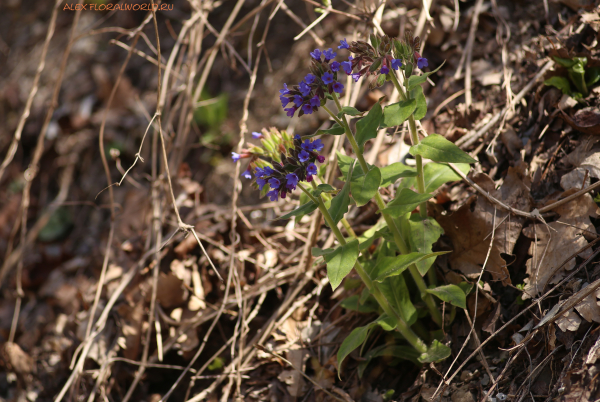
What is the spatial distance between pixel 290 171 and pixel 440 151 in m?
0.56

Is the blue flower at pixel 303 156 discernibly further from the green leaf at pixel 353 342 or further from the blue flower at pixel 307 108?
the green leaf at pixel 353 342

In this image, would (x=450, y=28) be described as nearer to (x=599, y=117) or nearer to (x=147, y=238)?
(x=599, y=117)

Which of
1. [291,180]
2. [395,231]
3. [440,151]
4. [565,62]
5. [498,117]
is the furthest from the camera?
[498,117]

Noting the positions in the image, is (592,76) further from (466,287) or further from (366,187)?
(366,187)

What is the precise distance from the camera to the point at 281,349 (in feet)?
7.07

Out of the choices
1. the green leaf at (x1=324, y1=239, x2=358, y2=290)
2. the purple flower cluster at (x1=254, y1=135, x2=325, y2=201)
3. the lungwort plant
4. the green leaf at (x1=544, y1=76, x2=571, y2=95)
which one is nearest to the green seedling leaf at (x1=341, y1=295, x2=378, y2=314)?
the lungwort plant

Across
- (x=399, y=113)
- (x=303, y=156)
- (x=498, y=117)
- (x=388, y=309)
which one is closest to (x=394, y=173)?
(x=399, y=113)

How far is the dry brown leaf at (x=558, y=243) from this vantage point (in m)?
1.65

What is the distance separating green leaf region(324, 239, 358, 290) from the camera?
141 cm

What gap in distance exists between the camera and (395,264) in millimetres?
1582

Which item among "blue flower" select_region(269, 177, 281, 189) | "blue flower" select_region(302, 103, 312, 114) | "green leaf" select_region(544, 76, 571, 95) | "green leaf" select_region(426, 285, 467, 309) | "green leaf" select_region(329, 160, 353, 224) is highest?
"blue flower" select_region(302, 103, 312, 114)

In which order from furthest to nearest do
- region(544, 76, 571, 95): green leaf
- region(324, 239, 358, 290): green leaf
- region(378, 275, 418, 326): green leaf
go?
1. region(544, 76, 571, 95): green leaf
2. region(378, 275, 418, 326): green leaf
3. region(324, 239, 358, 290): green leaf

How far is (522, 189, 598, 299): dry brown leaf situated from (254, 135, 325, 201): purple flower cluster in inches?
37.8

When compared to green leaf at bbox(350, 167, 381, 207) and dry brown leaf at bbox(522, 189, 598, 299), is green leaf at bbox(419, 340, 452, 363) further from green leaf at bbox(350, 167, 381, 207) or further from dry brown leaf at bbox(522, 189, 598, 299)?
green leaf at bbox(350, 167, 381, 207)
